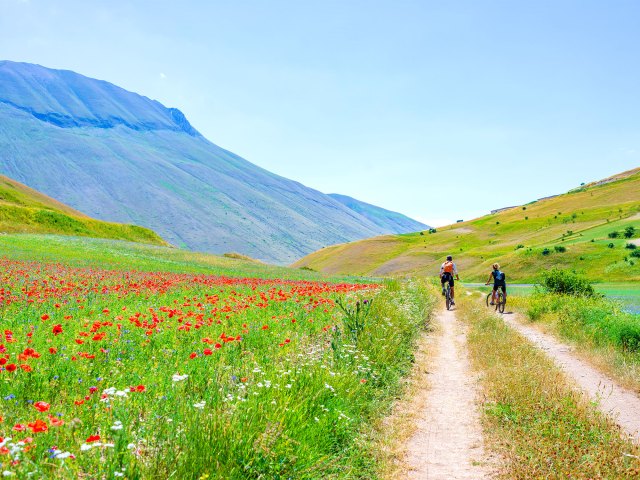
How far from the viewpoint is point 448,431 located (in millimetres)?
7480

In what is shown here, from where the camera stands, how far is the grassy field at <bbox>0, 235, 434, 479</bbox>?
4.17m

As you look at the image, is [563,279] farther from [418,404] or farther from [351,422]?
[351,422]

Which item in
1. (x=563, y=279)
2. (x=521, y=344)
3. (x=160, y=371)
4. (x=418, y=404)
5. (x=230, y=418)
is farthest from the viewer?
(x=563, y=279)

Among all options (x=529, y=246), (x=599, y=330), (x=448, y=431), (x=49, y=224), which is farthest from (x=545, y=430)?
(x=49, y=224)

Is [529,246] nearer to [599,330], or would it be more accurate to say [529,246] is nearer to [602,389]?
[599,330]

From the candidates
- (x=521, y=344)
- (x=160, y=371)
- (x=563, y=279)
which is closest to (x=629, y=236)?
(x=563, y=279)

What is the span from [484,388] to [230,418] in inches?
251

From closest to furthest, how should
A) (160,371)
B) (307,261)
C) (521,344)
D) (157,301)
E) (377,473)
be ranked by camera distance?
1. (377,473)
2. (160,371)
3. (521,344)
4. (157,301)
5. (307,261)

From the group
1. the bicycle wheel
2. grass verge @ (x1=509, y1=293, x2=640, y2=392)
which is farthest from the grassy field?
the bicycle wheel

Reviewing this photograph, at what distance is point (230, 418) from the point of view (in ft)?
15.9

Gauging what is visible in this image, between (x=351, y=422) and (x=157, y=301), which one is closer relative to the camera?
(x=351, y=422)

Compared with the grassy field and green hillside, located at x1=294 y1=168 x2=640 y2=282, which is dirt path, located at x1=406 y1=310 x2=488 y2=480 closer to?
the grassy field

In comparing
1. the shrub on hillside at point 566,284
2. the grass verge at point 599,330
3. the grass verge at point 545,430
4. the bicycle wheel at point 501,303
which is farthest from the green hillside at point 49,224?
the grass verge at point 545,430

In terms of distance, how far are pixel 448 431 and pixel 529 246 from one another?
87.1m
